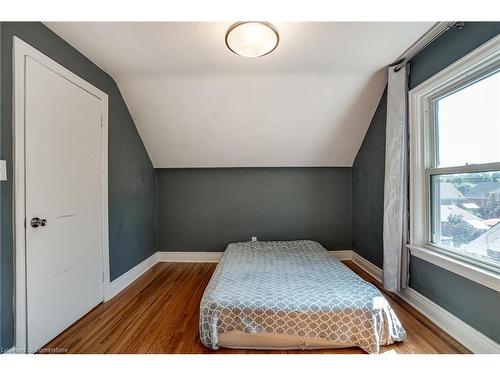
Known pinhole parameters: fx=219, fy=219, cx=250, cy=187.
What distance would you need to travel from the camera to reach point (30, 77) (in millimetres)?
1451

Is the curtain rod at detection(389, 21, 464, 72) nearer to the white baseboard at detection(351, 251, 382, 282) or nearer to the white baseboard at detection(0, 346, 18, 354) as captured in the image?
the white baseboard at detection(351, 251, 382, 282)

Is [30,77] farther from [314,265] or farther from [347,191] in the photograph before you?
[347,191]

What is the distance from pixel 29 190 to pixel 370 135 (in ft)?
10.9

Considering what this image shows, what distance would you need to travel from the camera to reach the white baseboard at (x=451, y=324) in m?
1.38

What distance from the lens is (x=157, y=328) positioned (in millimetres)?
1721

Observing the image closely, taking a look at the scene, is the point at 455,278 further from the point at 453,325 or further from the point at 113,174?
the point at 113,174

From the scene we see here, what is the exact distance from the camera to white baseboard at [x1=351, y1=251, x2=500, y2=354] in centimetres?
138

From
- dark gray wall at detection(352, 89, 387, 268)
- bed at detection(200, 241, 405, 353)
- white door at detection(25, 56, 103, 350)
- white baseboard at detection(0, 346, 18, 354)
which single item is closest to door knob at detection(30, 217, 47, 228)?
white door at detection(25, 56, 103, 350)

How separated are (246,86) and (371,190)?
1.97 meters

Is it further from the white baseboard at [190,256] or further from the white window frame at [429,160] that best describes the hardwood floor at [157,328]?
the white baseboard at [190,256]

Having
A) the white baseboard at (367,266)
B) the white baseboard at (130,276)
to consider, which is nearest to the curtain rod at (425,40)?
the white baseboard at (367,266)

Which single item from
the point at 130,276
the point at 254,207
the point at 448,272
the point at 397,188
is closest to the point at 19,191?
the point at 130,276

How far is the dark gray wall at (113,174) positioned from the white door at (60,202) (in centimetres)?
10
